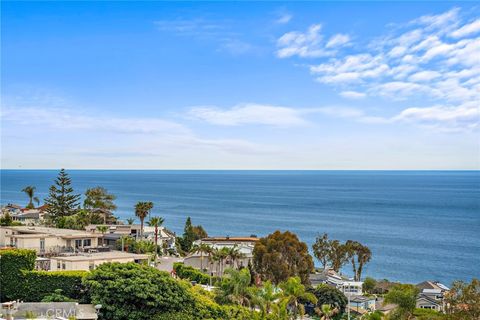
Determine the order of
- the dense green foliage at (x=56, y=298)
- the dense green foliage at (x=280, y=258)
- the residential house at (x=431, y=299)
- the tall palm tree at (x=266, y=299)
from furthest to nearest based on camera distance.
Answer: the dense green foliage at (x=280, y=258), the residential house at (x=431, y=299), the tall palm tree at (x=266, y=299), the dense green foliage at (x=56, y=298)

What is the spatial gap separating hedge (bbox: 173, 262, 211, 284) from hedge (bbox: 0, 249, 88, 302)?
21.2 meters

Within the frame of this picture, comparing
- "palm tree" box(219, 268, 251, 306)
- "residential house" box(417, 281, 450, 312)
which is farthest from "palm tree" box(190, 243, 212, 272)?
"residential house" box(417, 281, 450, 312)

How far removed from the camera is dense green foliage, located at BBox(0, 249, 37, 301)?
25.3 meters

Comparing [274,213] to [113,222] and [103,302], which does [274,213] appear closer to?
[113,222]

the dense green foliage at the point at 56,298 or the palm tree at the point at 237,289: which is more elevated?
the dense green foliage at the point at 56,298

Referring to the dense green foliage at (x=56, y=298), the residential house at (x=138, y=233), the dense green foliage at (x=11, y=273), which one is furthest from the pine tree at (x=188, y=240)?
the dense green foliage at (x=56, y=298)

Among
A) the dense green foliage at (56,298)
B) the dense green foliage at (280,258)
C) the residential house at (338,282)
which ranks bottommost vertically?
the residential house at (338,282)

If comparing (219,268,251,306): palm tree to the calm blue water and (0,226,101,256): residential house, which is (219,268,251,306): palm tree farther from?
the calm blue water

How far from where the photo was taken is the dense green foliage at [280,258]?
46.8 m

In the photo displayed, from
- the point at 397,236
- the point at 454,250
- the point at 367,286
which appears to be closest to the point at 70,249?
the point at 367,286

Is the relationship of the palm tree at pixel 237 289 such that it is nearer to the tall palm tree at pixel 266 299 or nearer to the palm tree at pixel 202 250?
the tall palm tree at pixel 266 299

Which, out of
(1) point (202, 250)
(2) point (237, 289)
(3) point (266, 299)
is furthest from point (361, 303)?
(2) point (237, 289)

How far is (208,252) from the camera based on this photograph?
162 feet

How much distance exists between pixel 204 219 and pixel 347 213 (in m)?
43.9
